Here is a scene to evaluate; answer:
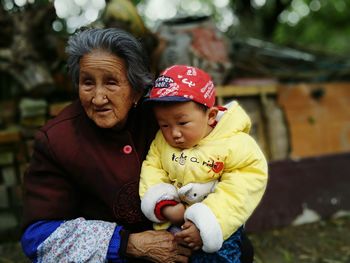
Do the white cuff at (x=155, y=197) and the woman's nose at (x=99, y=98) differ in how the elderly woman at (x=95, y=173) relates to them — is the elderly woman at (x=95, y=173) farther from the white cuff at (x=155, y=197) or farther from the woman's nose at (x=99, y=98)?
the white cuff at (x=155, y=197)

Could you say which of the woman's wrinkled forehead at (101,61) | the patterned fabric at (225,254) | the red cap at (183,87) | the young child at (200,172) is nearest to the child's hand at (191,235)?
the young child at (200,172)

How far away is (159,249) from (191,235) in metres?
0.23

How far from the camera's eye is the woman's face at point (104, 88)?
1964 millimetres

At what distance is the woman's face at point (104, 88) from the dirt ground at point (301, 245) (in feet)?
6.01

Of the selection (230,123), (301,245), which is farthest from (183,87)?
(301,245)

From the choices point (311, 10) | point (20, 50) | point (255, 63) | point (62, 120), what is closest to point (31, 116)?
point (20, 50)

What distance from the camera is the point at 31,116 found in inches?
148

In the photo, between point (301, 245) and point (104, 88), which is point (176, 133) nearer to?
point (104, 88)

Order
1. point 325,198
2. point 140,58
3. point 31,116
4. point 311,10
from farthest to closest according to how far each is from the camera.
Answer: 1. point 311,10
2. point 325,198
3. point 31,116
4. point 140,58

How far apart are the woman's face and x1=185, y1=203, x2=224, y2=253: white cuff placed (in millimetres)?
597

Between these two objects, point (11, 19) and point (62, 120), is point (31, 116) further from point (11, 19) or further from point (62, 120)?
point (62, 120)

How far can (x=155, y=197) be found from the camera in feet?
6.34

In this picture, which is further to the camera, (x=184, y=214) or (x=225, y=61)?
(x=225, y=61)

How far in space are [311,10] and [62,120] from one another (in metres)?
16.1
